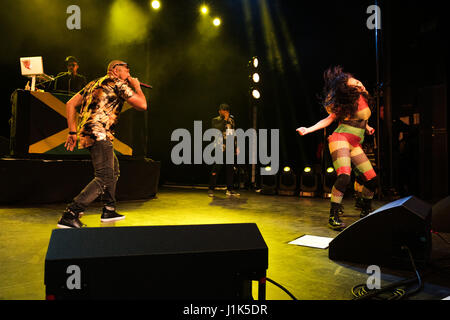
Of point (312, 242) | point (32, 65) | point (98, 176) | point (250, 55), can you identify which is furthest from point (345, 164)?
point (250, 55)

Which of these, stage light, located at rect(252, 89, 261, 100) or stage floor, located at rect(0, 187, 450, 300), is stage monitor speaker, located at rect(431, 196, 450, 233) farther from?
stage light, located at rect(252, 89, 261, 100)

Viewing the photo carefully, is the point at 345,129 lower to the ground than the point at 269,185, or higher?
higher

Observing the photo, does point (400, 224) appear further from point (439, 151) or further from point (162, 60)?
point (162, 60)

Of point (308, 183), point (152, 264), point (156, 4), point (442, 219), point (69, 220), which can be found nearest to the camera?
point (152, 264)

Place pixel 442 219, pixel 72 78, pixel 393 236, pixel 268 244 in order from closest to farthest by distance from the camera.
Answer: pixel 393 236, pixel 268 244, pixel 442 219, pixel 72 78

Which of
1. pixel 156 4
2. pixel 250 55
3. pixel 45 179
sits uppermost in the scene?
pixel 156 4

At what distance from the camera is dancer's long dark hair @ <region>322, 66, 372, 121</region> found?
3150mm

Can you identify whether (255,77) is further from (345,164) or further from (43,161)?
(43,161)

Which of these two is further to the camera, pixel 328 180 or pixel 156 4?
pixel 156 4

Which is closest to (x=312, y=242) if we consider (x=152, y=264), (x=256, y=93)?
(x=152, y=264)

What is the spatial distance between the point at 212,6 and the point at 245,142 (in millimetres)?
3875

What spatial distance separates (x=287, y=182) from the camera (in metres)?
6.77

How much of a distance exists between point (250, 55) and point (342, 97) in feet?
19.2
